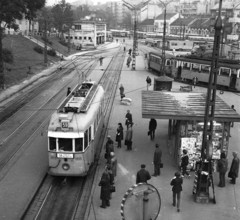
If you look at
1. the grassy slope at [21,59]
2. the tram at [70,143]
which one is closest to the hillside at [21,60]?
the grassy slope at [21,59]

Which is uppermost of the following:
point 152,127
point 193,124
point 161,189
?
point 193,124

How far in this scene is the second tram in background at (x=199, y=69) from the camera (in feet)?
111

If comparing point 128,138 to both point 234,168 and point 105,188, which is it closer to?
point 234,168

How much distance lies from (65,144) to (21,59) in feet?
125

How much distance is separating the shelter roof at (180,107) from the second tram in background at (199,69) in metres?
17.1

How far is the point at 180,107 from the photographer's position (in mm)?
15211

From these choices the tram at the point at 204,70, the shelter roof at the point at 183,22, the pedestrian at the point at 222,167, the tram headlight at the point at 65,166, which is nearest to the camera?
the tram headlight at the point at 65,166

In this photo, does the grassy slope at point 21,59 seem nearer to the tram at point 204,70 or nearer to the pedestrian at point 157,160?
the tram at point 204,70

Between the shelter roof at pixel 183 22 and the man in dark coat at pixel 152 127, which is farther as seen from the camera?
the shelter roof at pixel 183 22

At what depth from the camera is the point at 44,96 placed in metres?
30.7

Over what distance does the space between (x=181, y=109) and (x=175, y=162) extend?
2.35 metres

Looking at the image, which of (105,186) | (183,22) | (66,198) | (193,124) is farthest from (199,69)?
(183,22)

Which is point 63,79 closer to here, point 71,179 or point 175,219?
point 71,179

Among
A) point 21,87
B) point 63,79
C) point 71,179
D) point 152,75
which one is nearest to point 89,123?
point 71,179
